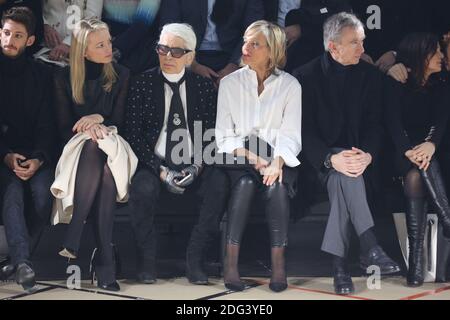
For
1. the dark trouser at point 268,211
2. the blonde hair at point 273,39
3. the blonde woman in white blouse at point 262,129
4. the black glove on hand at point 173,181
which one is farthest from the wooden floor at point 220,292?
the blonde hair at point 273,39

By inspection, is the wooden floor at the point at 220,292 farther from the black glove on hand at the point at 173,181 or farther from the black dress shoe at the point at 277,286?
the black glove on hand at the point at 173,181

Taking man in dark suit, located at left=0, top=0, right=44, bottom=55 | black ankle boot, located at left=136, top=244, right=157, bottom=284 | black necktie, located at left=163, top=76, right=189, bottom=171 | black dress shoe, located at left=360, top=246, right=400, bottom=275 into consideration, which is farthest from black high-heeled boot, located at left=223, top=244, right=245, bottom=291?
man in dark suit, located at left=0, top=0, right=44, bottom=55

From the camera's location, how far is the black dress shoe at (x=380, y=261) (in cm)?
443

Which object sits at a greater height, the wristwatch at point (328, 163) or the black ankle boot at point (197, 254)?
the wristwatch at point (328, 163)

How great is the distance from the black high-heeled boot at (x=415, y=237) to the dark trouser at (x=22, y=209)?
167 cm

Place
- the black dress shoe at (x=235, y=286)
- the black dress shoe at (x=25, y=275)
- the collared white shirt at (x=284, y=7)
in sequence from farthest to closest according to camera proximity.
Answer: the collared white shirt at (x=284, y=7)
the black dress shoe at (x=235, y=286)
the black dress shoe at (x=25, y=275)

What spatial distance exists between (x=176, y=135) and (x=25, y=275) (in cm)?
96

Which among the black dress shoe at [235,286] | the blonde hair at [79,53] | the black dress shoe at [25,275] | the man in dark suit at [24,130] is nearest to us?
the black dress shoe at [25,275]

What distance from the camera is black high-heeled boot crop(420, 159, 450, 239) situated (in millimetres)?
4617

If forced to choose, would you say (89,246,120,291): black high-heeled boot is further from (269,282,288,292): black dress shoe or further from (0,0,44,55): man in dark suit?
(0,0,44,55): man in dark suit

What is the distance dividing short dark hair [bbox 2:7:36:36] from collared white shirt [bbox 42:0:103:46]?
13.1 inches

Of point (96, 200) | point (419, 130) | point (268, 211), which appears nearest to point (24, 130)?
point (96, 200)

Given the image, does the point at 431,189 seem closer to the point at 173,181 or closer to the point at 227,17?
the point at 173,181
